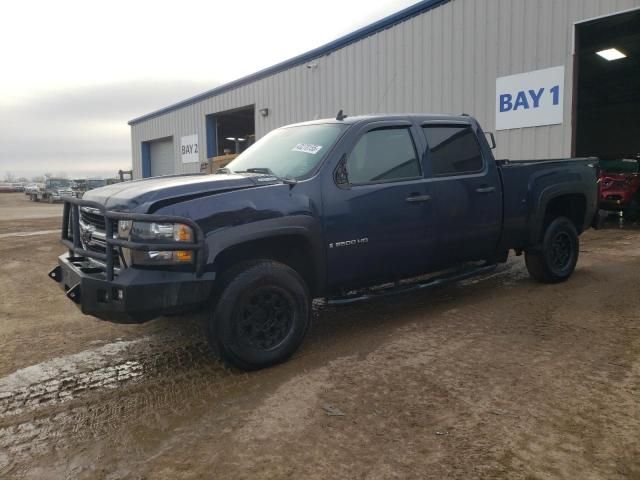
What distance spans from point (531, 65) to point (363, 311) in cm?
828

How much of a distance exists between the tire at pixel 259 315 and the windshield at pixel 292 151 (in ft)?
2.89

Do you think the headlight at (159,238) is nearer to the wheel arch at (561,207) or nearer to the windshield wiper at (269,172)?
the windshield wiper at (269,172)

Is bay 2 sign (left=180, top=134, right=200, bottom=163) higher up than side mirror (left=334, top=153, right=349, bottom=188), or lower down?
higher up

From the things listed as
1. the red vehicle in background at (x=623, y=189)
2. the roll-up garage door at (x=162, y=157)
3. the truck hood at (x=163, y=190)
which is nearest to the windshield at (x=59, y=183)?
the roll-up garage door at (x=162, y=157)

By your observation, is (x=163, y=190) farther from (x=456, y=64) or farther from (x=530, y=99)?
(x=456, y=64)

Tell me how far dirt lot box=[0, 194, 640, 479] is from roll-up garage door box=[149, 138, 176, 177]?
2312cm

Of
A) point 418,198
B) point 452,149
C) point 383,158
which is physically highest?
point 452,149

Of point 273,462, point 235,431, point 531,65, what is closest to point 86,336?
point 235,431

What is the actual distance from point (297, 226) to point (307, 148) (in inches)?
34.4

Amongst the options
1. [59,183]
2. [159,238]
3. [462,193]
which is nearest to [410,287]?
[462,193]

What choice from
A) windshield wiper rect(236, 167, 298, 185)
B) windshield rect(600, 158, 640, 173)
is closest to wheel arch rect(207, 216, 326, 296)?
windshield wiper rect(236, 167, 298, 185)

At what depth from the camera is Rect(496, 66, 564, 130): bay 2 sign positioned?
10445 mm

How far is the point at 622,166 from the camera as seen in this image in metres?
13.1

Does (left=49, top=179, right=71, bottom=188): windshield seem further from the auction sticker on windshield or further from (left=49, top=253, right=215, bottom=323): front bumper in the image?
(left=49, top=253, right=215, bottom=323): front bumper
